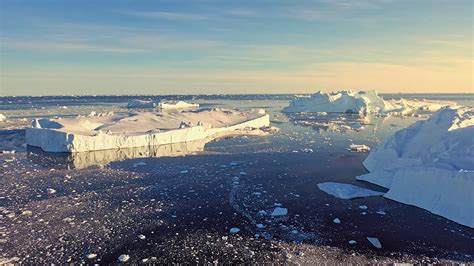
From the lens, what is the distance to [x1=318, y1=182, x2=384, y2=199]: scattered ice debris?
905cm

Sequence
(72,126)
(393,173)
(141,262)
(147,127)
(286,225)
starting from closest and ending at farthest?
(141,262) < (286,225) < (393,173) < (72,126) < (147,127)

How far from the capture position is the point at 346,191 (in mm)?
9203

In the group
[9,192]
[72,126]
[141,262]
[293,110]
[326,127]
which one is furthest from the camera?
[293,110]

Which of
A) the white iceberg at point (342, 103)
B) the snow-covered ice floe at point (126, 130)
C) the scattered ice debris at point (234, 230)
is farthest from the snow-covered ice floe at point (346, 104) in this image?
the scattered ice debris at point (234, 230)

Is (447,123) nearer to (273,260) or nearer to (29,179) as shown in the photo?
(273,260)

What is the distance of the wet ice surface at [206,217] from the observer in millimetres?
6129

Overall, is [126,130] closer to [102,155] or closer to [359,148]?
[102,155]

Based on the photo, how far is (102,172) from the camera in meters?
11.6

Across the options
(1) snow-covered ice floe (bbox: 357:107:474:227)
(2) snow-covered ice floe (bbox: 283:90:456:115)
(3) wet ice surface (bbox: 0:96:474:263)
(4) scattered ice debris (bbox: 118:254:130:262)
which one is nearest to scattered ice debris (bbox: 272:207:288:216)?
(3) wet ice surface (bbox: 0:96:474:263)

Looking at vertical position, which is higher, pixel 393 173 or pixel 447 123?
pixel 447 123

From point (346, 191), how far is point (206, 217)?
3.53 metres

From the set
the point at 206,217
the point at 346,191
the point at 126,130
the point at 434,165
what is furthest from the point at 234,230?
the point at 126,130

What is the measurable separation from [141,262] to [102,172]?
21.1 ft

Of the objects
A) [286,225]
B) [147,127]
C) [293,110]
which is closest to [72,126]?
[147,127]
